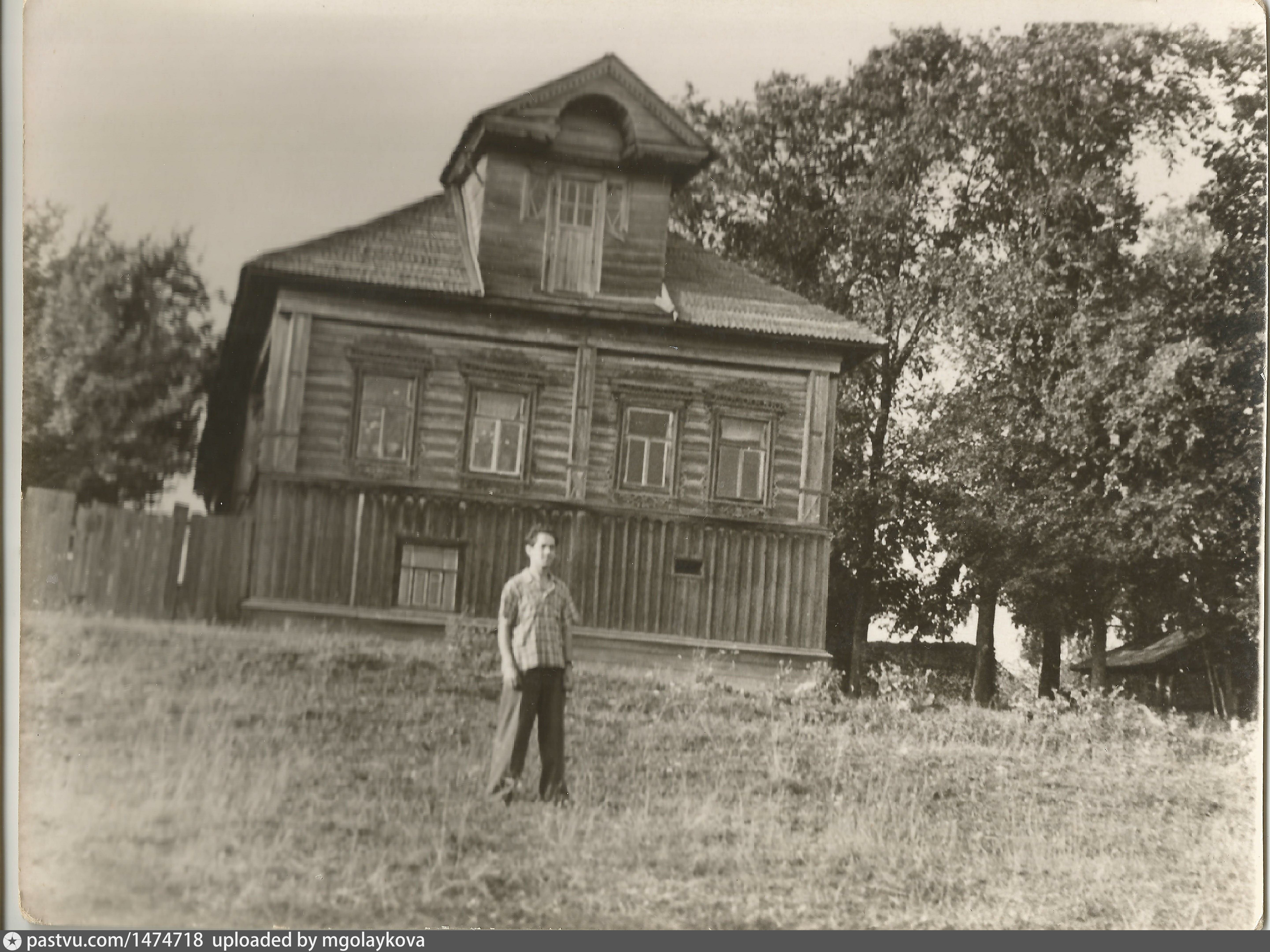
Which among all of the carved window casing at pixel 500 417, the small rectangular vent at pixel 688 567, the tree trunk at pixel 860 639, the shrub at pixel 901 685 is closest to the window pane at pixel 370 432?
the carved window casing at pixel 500 417

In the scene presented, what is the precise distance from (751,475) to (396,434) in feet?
4.24

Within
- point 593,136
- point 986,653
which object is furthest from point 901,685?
point 593,136

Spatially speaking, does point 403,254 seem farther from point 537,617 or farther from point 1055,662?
point 1055,662

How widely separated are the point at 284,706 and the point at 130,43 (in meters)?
2.30

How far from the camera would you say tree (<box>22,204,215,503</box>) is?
4516mm

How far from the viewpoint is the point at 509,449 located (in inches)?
191

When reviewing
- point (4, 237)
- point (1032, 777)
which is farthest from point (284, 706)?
point (1032, 777)

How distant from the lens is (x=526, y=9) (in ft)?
15.8

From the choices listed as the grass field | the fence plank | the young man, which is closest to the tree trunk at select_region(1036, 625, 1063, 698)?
the grass field

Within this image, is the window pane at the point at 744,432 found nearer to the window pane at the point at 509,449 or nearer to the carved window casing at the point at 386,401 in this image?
the window pane at the point at 509,449

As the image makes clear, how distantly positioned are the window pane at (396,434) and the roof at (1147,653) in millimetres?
2616

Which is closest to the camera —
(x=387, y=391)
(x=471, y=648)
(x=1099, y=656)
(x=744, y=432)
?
(x=471, y=648)

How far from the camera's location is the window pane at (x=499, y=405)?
4.84 metres

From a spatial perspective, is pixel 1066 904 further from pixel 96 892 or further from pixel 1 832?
pixel 1 832
